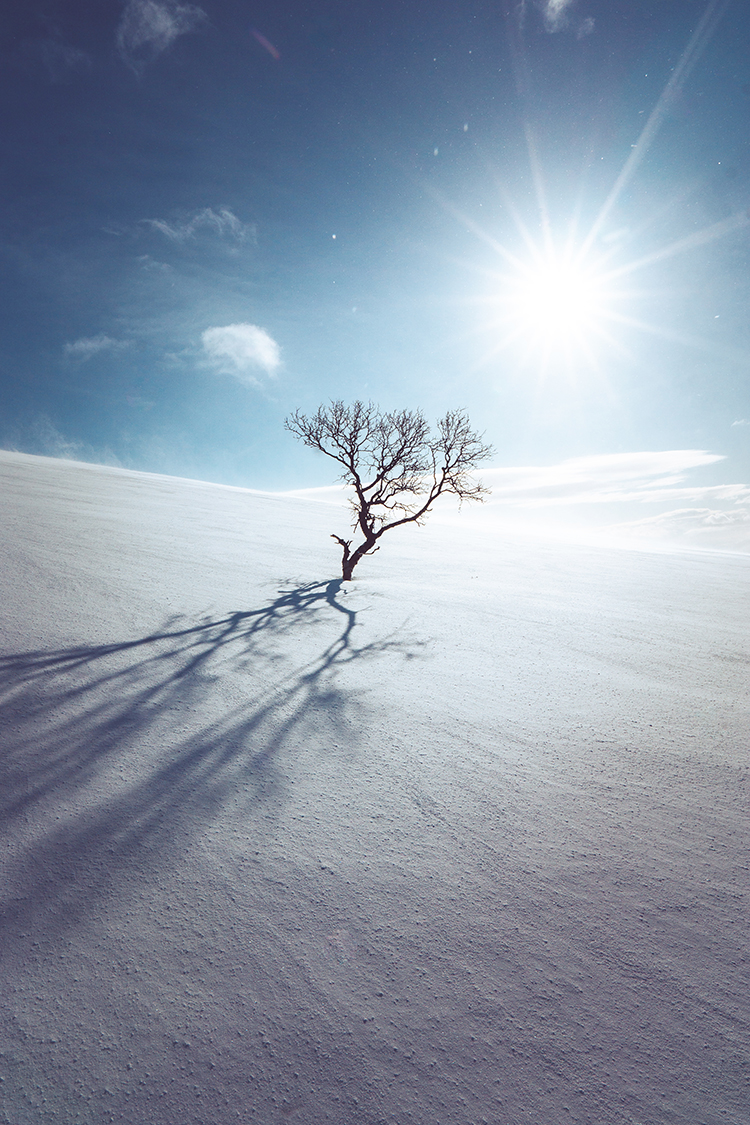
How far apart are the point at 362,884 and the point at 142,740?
2.82 metres

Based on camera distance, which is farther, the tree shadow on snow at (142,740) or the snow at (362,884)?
the tree shadow on snow at (142,740)

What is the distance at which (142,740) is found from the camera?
4527mm

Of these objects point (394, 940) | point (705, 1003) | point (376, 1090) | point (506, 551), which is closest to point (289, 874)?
point (394, 940)

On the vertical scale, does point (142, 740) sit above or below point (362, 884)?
above

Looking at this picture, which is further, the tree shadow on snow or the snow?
the tree shadow on snow

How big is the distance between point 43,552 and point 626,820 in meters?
13.5

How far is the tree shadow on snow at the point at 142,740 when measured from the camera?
3184mm

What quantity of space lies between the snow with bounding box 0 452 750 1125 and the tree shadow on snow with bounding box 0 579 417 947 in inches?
1.1

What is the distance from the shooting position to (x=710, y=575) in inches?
928

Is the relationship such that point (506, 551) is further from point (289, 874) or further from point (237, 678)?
point (289, 874)

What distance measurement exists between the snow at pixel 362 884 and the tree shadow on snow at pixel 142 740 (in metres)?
0.03

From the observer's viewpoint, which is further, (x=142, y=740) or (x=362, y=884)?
(x=142, y=740)

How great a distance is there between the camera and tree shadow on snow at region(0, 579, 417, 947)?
10.4 ft

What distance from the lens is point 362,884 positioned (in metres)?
3.13
